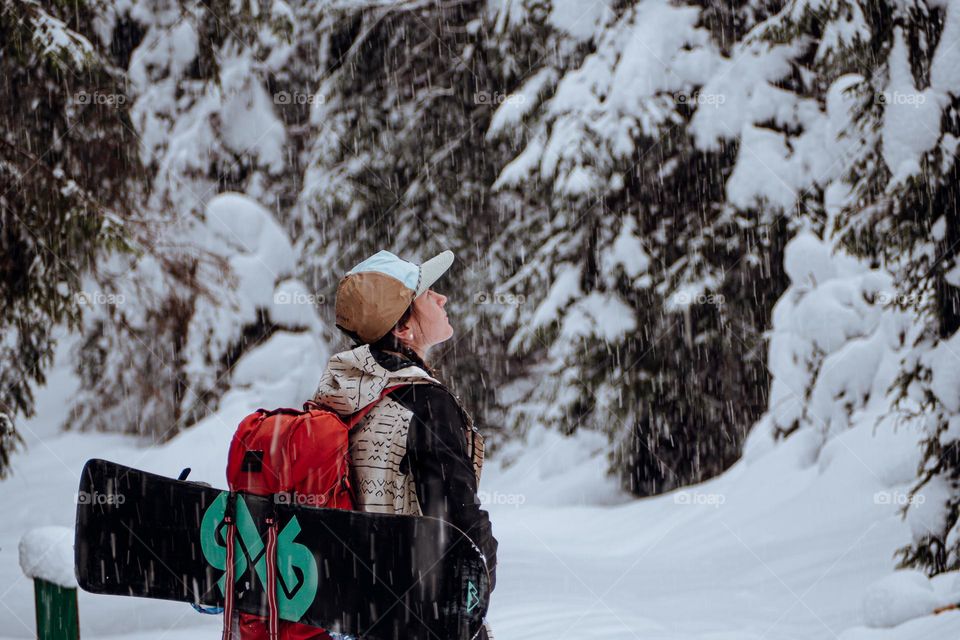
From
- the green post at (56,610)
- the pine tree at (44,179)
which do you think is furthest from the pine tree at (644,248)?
the green post at (56,610)

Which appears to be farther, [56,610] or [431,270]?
[56,610]

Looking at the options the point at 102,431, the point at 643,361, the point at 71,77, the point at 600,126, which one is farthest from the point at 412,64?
the point at 71,77

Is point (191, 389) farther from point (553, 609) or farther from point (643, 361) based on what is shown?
point (553, 609)

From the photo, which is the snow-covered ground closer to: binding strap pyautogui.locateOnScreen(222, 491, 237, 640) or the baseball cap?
the baseball cap

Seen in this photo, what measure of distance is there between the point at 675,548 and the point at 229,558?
24.4 ft

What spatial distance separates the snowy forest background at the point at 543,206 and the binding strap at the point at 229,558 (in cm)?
425

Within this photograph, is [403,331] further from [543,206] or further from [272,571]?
[543,206]

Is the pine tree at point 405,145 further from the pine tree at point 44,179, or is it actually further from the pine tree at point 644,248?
the pine tree at point 44,179

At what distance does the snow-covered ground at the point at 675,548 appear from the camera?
18.6 ft

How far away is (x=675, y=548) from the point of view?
29.8ft

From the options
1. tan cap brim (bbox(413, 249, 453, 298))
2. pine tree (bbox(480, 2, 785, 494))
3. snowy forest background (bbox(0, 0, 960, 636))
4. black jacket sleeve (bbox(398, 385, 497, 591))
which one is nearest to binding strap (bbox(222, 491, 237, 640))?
black jacket sleeve (bbox(398, 385, 497, 591))

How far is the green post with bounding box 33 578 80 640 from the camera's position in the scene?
3318 mm

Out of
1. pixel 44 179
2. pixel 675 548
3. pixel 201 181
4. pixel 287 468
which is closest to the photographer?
pixel 287 468

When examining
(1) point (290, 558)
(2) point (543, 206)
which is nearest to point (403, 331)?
(1) point (290, 558)
